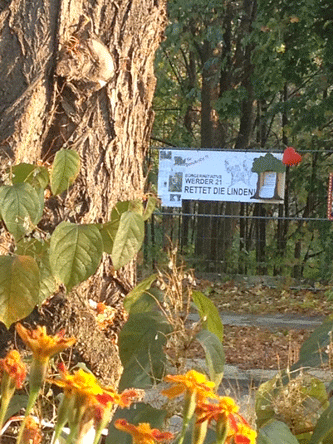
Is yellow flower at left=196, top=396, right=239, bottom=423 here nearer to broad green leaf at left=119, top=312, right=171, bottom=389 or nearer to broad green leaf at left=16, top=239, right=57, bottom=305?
broad green leaf at left=119, top=312, right=171, bottom=389

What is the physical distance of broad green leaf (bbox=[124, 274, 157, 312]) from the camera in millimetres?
2133

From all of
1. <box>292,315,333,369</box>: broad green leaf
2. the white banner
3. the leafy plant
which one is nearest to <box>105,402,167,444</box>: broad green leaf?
the leafy plant

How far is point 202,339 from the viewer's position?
5.79 feet

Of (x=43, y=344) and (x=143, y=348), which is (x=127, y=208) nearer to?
(x=143, y=348)

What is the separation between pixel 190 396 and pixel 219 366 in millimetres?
561

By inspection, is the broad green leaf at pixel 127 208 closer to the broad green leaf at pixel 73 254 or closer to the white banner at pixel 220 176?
the broad green leaf at pixel 73 254

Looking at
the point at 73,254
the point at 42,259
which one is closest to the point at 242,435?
the point at 73,254

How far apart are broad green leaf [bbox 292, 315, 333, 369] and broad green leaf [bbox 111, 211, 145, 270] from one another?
435 mm

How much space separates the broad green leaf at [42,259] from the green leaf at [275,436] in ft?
2.27

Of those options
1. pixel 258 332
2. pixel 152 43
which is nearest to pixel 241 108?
pixel 258 332

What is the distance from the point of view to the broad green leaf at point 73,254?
77.3 inches

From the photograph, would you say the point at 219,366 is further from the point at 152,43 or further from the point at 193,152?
the point at 193,152

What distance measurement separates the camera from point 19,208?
2.04m

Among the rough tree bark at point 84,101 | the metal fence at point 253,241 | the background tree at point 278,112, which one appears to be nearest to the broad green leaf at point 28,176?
the rough tree bark at point 84,101
